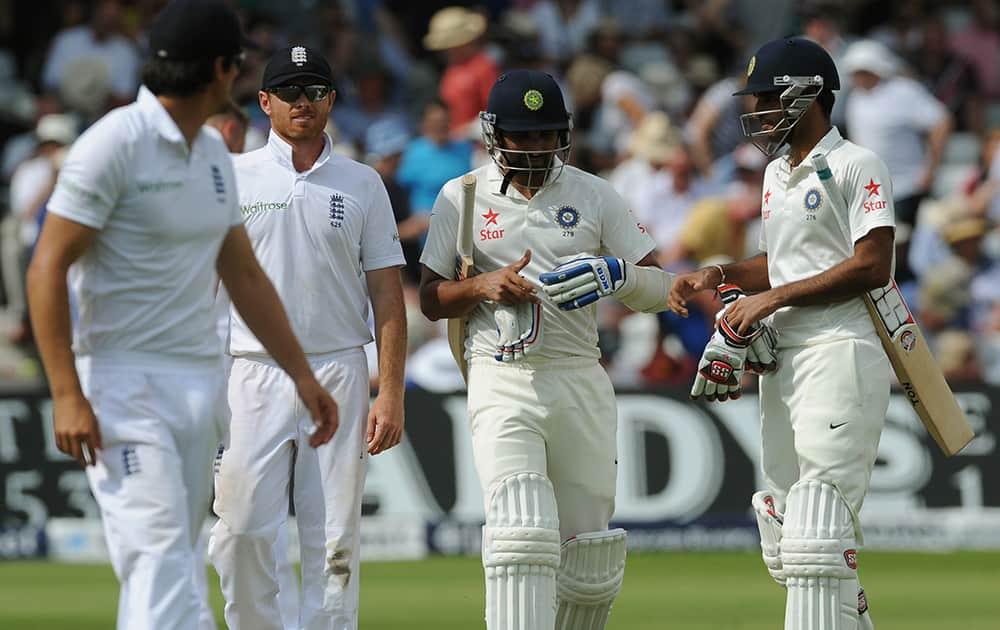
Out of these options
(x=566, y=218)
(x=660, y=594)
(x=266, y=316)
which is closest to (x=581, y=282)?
(x=566, y=218)

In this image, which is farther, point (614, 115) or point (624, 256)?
Result: point (614, 115)

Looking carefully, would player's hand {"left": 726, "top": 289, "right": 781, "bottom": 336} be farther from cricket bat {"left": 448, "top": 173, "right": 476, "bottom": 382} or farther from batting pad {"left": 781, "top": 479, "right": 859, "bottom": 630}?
cricket bat {"left": 448, "top": 173, "right": 476, "bottom": 382}

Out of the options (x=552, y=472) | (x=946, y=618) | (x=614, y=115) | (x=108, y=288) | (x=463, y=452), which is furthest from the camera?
(x=614, y=115)

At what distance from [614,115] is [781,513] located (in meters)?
8.62

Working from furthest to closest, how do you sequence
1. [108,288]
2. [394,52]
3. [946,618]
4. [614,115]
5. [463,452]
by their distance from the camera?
[394,52], [614,115], [463,452], [946,618], [108,288]

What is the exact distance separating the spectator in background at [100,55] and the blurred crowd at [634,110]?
2 cm

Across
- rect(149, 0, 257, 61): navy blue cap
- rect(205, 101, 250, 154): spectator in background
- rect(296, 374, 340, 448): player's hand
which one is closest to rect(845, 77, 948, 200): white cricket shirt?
rect(205, 101, 250, 154): spectator in background

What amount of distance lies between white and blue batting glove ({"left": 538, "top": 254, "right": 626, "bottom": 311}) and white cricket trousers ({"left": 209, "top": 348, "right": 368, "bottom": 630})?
831 millimetres

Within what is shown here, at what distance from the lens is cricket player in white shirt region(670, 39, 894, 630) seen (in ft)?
19.2

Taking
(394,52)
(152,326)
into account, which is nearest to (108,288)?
(152,326)

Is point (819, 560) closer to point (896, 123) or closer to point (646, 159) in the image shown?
point (646, 159)

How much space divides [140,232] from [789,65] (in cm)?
238

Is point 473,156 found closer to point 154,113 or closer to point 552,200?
point 552,200

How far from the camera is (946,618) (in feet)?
27.2
